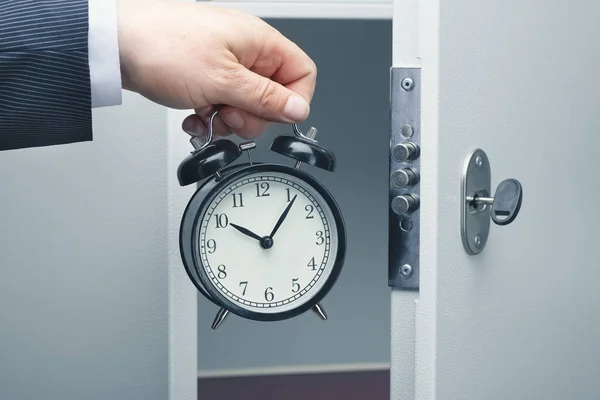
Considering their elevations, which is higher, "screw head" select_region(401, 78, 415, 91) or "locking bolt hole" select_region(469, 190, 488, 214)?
"screw head" select_region(401, 78, 415, 91)

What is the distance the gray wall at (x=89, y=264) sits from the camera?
133cm

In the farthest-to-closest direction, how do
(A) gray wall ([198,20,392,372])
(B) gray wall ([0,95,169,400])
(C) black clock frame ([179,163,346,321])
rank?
(A) gray wall ([198,20,392,372]), (B) gray wall ([0,95,169,400]), (C) black clock frame ([179,163,346,321])

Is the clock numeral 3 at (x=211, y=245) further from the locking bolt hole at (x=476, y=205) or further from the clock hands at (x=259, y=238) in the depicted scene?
the locking bolt hole at (x=476, y=205)

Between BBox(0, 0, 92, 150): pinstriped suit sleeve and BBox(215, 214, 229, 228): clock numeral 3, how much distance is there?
211mm

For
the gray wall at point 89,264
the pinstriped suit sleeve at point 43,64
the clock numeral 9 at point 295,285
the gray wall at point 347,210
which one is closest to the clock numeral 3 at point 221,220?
the clock numeral 9 at point 295,285

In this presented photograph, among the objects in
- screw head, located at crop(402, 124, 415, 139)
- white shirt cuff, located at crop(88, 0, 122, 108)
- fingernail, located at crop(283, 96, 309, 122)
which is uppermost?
white shirt cuff, located at crop(88, 0, 122, 108)

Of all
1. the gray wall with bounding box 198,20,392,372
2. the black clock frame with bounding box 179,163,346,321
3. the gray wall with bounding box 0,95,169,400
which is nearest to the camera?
the black clock frame with bounding box 179,163,346,321

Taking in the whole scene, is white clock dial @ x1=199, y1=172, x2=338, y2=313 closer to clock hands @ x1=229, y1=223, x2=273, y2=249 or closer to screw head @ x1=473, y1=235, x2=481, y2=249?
clock hands @ x1=229, y1=223, x2=273, y2=249

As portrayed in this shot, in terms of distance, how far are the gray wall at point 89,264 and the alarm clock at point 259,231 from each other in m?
0.43

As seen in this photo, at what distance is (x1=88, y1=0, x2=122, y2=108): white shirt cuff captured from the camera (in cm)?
94

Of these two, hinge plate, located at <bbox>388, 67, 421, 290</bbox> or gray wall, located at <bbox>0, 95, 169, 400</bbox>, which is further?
gray wall, located at <bbox>0, 95, 169, 400</bbox>

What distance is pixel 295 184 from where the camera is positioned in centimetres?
95

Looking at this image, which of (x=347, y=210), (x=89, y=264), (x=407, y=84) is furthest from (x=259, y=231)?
(x=347, y=210)

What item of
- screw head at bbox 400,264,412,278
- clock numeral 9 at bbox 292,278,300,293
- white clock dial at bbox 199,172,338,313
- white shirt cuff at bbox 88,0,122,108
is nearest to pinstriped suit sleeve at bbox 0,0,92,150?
white shirt cuff at bbox 88,0,122,108
